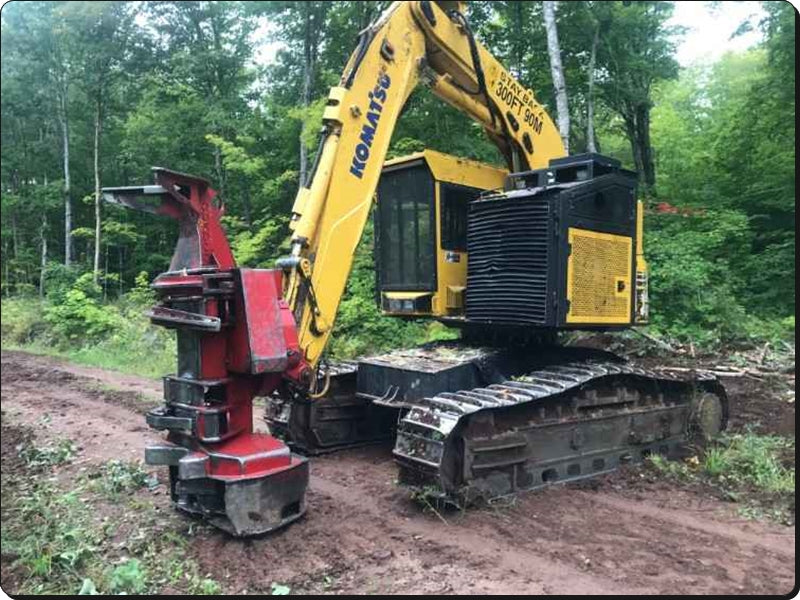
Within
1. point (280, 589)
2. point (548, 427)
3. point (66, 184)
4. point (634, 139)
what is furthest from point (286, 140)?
point (280, 589)

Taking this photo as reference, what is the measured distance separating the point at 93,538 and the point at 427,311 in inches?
131

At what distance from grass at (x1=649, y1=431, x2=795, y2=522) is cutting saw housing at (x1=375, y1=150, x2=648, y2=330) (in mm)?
1401

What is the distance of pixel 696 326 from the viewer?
1080cm

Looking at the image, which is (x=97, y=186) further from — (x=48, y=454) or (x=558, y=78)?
(x=558, y=78)

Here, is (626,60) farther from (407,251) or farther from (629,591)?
(629,591)

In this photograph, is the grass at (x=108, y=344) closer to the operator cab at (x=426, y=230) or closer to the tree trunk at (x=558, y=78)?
the operator cab at (x=426, y=230)

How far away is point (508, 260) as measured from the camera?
5633 mm

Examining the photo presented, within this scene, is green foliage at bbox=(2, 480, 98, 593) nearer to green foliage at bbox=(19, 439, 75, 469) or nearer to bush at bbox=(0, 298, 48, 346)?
green foliage at bbox=(19, 439, 75, 469)

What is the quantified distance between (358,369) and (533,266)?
1.93 m

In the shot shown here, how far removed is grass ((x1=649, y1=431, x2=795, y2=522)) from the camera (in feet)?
15.8

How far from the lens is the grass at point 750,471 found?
15.8ft

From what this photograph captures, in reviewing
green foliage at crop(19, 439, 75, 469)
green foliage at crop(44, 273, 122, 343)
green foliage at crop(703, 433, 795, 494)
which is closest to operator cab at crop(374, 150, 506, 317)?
green foliage at crop(703, 433, 795, 494)

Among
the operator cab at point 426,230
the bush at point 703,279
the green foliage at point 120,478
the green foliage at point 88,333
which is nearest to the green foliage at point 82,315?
the green foliage at point 88,333

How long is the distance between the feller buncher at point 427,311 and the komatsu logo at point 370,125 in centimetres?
2
